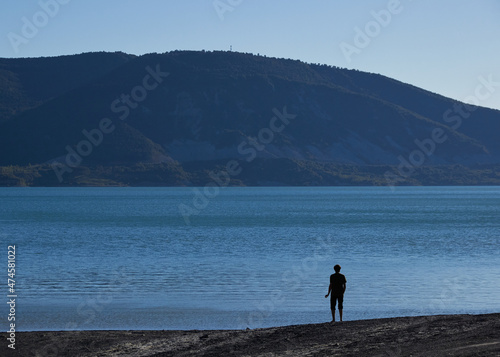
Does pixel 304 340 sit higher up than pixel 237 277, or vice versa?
pixel 237 277

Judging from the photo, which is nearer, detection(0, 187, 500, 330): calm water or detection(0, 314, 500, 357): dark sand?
detection(0, 314, 500, 357): dark sand

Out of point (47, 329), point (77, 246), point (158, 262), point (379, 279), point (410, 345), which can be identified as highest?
point (77, 246)

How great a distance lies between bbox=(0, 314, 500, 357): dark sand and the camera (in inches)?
653

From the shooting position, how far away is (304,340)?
1845cm

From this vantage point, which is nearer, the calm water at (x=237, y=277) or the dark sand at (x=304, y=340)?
the dark sand at (x=304, y=340)

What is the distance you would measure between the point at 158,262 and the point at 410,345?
2815 cm

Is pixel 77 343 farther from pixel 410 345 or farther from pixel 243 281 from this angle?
pixel 243 281

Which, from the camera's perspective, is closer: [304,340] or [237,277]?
[304,340]

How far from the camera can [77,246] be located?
183ft

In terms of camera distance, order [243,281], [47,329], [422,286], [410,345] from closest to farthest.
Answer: [410,345], [47,329], [422,286], [243,281]

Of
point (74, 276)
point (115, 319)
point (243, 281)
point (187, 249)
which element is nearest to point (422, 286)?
point (243, 281)

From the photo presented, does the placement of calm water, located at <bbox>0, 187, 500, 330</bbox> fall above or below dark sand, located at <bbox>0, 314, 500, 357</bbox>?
above

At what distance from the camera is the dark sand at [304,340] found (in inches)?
653

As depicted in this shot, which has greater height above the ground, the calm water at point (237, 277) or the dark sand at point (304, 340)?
the calm water at point (237, 277)
